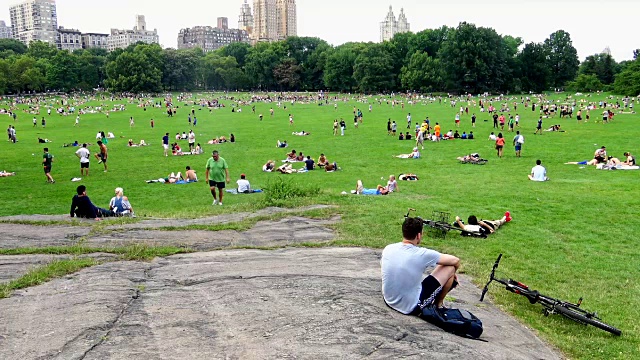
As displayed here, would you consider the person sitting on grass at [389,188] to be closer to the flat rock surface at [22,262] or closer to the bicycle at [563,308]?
the bicycle at [563,308]

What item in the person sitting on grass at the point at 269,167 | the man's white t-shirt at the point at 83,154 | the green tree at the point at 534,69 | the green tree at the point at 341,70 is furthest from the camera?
the green tree at the point at 341,70

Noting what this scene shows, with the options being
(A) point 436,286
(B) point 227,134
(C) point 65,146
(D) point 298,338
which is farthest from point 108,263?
(B) point 227,134

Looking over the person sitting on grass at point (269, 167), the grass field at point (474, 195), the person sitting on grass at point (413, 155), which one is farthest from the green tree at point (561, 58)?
the person sitting on grass at point (269, 167)

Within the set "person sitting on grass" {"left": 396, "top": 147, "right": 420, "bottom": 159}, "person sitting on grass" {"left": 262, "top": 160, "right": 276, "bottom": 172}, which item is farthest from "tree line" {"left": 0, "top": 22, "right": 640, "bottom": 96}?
"person sitting on grass" {"left": 262, "top": 160, "right": 276, "bottom": 172}

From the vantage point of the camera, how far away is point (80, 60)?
13962 centimetres

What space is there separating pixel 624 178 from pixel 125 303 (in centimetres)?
2248

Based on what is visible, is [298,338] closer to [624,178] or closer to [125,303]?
[125,303]

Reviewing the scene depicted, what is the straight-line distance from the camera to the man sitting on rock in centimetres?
686

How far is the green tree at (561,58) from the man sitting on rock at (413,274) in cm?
12949

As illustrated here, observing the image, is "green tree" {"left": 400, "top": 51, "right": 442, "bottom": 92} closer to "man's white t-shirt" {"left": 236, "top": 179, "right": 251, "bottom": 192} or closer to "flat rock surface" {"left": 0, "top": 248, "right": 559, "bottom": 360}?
"man's white t-shirt" {"left": 236, "top": 179, "right": 251, "bottom": 192}

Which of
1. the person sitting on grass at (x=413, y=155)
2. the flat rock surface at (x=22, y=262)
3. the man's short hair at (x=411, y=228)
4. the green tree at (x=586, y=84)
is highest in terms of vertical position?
the green tree at (x=586, y=84)

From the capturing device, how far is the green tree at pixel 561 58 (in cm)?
12250

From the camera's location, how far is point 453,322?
678cm

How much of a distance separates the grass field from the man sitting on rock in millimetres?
2142
